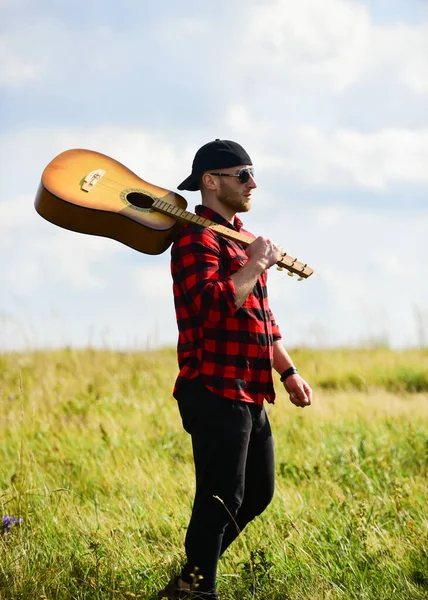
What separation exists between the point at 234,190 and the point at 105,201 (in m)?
0.62

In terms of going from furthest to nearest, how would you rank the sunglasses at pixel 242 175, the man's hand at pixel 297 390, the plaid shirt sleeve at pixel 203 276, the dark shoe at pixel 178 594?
1. the man's hand at pixel 297 390
2. the sunglasses at pixel 242 175
3. the dark shoe at pixel 178 594
4. the plaid shirt sleeve at pixel 203 276

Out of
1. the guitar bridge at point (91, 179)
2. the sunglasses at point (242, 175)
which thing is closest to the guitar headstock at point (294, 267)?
the sunglasses at point (242, 175)

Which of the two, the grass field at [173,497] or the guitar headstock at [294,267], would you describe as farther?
the grass field at [173,497]

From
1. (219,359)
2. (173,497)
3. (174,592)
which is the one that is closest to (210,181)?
(219,359)

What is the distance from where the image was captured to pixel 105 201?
387cm

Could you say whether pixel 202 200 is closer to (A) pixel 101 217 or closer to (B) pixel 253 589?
(A) pixel 101 217

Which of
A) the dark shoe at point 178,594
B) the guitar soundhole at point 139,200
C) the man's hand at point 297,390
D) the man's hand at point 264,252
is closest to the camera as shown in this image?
the man's hand at point 264,252

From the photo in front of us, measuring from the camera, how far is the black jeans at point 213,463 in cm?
358

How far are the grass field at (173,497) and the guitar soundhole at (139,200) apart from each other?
157 centimetres

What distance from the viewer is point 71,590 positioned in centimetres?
409

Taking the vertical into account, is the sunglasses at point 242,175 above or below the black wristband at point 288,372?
above

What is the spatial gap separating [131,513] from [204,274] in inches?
84.7

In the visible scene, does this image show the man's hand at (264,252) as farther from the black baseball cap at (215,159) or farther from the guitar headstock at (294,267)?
the black baseball cap at (215,159)

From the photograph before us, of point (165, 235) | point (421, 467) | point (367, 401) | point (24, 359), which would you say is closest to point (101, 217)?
point (165, 235)
